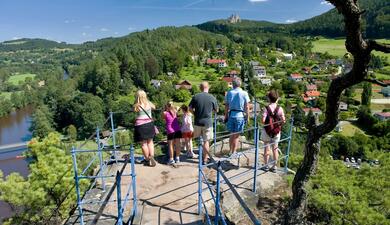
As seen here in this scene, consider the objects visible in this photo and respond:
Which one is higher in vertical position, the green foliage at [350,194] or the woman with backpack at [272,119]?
the woman with backpack at [272,119]

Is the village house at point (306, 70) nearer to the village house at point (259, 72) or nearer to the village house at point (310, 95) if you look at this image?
the village house at point (259, 72)

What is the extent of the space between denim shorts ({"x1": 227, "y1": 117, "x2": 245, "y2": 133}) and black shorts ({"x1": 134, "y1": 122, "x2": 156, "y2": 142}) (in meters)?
1.64

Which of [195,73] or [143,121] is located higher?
[143,121]

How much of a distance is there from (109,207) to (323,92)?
3141 inches

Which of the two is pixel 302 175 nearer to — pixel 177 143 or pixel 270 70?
pixel 177 143

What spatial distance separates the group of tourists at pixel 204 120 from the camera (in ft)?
21.2

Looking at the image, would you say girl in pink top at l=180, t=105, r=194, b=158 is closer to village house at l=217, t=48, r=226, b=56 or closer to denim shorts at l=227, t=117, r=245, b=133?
denim shorts at l=227, t=117, r=245, b=133

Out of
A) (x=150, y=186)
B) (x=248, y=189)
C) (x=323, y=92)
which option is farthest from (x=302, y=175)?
(x=323, y=92)

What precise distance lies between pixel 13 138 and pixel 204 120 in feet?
190

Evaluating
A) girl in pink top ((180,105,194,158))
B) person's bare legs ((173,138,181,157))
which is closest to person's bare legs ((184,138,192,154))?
girl in pink top ((180,105,194,158))

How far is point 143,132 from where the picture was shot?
646cm

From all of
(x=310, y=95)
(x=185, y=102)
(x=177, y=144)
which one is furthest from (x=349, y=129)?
(x=177, y=144)

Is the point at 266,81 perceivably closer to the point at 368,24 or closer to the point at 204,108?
the point at 368,24

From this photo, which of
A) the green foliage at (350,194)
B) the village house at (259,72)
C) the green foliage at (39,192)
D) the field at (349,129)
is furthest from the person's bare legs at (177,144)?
the village house at (259,72)
